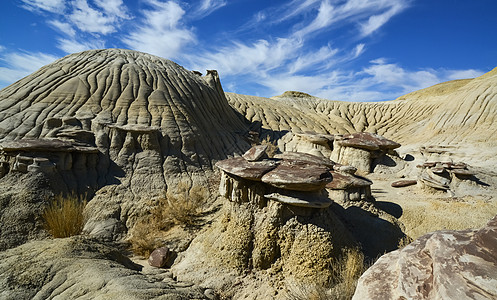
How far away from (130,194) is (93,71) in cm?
615

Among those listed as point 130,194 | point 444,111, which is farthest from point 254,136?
point 444,111

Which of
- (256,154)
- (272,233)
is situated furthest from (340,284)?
(256,154)

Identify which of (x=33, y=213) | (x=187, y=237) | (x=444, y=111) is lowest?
(x=187, y=237)

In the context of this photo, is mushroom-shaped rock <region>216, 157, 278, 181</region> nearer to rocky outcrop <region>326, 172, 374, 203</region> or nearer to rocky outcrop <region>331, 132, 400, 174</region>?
rocky outcrop <region>326, 172, 374, 203</region>

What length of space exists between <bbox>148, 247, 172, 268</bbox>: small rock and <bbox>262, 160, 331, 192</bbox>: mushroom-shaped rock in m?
2.85

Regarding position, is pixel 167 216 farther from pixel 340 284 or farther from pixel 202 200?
pixel 340 284

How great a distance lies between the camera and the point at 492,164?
1020 centimetres

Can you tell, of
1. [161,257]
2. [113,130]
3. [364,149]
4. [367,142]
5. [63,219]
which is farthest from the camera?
[364,149]

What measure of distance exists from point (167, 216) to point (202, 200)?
44.2 inches

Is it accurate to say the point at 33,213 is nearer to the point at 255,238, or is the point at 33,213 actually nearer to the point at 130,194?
the point at 130,194

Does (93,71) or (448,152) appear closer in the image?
(93,71)

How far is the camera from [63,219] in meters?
5.41

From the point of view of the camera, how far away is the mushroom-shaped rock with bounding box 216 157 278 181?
13.4 feet

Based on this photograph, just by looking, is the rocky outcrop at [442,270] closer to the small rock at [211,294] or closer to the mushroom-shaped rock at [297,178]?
the mushroom-shaped rock at [297,178]
